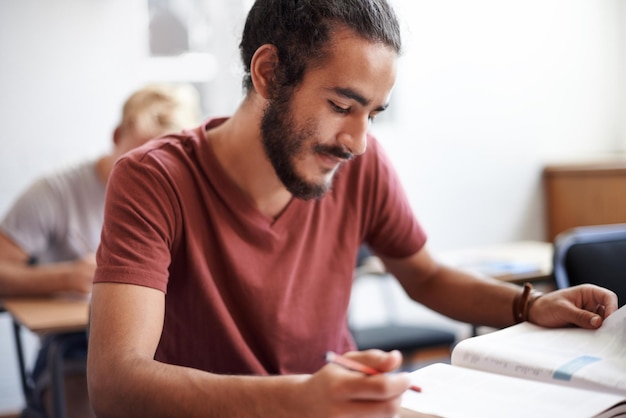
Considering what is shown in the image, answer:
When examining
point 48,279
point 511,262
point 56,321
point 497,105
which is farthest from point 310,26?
point 497,105

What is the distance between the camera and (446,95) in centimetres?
441

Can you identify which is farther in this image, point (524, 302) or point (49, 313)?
point (49, 313)

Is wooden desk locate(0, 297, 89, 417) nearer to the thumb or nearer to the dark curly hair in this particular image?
the dark curly hair

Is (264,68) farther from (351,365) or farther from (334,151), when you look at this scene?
(351,365)

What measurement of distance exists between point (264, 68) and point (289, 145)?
0.14m

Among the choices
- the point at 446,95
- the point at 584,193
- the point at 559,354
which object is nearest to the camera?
the point at 559,354

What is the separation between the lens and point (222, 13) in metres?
3.81

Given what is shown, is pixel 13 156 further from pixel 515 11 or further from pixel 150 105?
pixel 515 11

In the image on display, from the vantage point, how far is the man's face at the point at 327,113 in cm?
121

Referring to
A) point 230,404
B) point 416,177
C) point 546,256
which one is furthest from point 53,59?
point 230,404

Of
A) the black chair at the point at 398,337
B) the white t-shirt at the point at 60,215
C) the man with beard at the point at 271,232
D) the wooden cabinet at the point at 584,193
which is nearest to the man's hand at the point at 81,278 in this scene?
the white t-shirt at the point at 60,215

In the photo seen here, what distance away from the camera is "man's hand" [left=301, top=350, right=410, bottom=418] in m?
0.81

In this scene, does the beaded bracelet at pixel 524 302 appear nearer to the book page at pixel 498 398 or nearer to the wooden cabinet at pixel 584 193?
the book page at pixel 498 398

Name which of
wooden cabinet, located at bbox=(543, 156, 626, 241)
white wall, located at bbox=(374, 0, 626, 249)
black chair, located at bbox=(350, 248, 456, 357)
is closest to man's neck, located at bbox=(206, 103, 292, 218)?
black chair, located at bbox=(350, 248, 456, 357)
